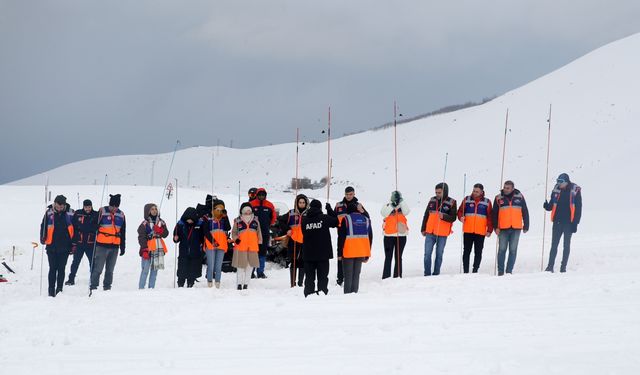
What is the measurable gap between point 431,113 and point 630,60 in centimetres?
1995

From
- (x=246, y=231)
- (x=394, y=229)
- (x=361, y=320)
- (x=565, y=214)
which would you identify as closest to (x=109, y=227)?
(x=246, y=231)

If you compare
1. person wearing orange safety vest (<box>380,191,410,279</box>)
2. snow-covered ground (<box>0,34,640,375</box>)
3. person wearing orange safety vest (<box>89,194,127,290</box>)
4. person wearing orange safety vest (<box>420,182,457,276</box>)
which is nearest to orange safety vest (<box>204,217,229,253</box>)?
snow-covered ground (<box>0,34,640,375</box>)

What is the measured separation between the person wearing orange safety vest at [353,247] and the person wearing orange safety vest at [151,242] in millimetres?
3537

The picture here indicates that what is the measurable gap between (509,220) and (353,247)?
127 inches

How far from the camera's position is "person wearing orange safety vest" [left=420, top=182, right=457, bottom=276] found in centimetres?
1162

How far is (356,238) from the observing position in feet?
32.3

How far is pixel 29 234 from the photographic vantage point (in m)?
18.7

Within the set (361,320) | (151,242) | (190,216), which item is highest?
(190,216)

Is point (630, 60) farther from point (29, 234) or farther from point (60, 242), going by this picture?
point (60, 242)

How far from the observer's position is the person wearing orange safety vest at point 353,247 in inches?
386

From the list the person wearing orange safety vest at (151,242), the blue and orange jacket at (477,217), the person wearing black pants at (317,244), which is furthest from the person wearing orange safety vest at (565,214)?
the person wearing orange safety vest at (151,242)

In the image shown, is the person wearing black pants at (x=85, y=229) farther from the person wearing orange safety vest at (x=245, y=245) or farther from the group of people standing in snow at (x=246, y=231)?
the person wearing orange safety vest at (x=245, y=245)

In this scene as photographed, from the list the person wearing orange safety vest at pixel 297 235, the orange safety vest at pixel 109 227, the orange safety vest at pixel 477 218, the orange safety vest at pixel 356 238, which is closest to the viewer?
the orange safety vest at pixel 356 238

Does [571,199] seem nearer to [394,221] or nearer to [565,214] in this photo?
[565,214]
